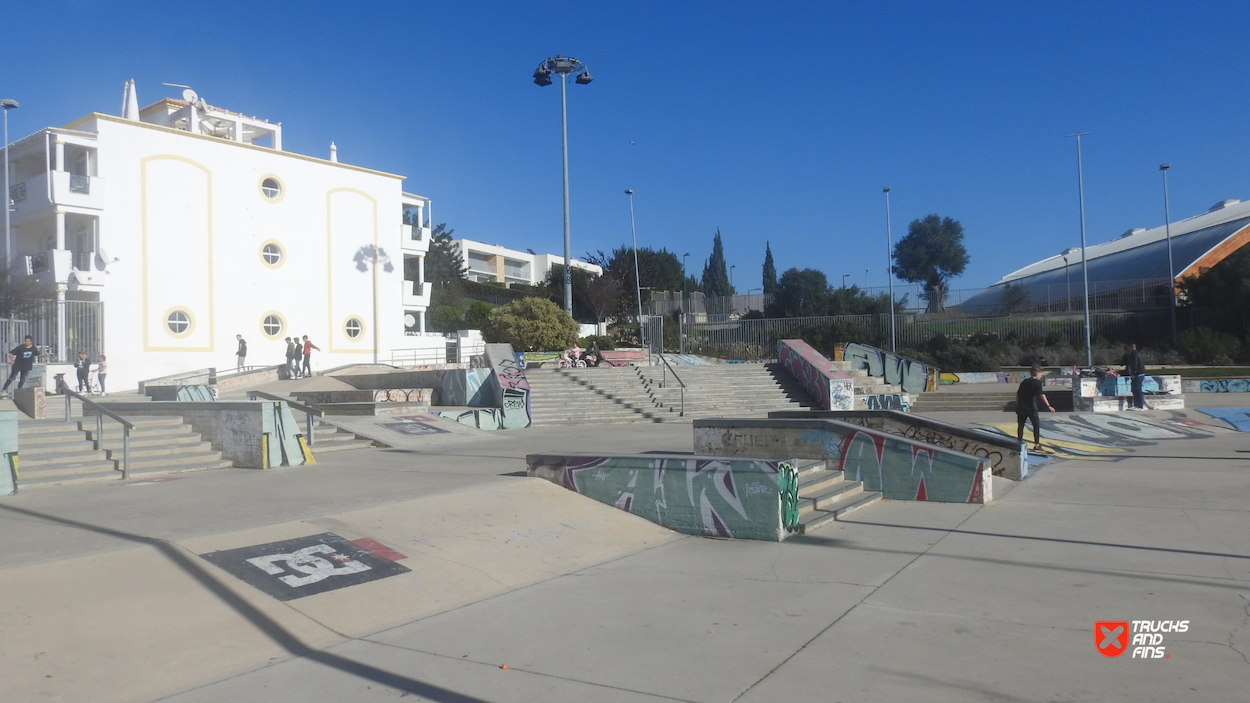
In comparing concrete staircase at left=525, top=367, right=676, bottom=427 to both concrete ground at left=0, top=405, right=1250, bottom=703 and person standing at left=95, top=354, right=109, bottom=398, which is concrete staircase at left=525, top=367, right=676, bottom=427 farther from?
person standing at left=95, top=354, right=109, bottom=398

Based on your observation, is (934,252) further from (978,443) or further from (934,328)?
(978,443)

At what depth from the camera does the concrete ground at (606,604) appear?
3.90 metres

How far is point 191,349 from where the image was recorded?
31.7 meters

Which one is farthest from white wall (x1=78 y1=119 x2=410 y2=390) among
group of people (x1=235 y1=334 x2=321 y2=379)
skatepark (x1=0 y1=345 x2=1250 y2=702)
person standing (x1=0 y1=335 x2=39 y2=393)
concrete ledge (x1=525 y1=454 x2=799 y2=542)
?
concrete ledge (x1=525 y1=454 x2=799 y2=542)

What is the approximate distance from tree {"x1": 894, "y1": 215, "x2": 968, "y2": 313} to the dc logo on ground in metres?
57.9

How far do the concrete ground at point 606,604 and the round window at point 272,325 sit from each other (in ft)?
89.9

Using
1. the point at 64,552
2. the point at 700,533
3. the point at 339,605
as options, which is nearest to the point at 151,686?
the point at 339,605

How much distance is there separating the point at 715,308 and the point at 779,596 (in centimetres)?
3414

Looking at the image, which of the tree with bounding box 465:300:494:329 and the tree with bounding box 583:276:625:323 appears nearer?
the tree with bounding box 465:300:494:329

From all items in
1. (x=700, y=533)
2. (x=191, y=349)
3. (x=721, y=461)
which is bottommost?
(x=700, y=533)

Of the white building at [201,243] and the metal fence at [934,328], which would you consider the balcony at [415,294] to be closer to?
the white building at [201,243]

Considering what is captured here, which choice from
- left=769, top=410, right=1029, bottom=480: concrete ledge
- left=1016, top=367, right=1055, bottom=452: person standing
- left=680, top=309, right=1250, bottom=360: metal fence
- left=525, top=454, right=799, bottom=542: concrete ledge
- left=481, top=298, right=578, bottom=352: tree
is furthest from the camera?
left=481, top=298, right=578, bottom=352: tree

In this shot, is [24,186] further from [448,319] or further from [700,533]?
[700,533]

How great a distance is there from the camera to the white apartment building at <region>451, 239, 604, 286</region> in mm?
79875
